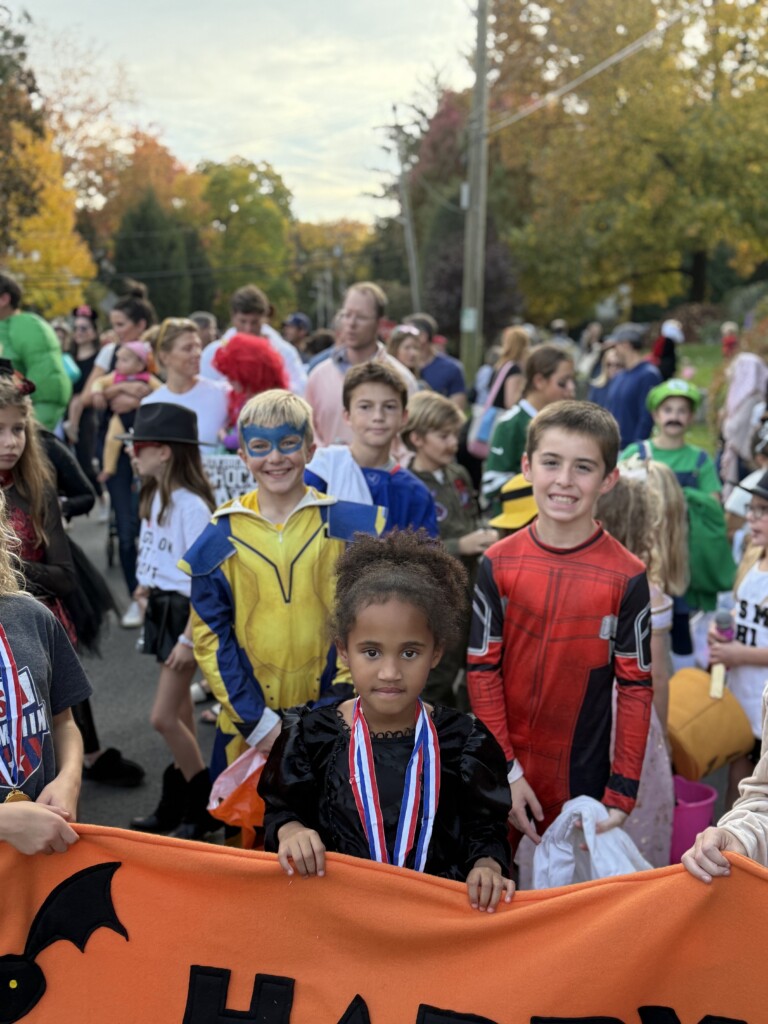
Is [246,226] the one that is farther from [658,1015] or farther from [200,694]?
[658,1015]

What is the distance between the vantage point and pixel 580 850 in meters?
3.15

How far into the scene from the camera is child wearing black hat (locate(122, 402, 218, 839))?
462cm

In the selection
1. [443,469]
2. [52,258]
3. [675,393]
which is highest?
[52,258]

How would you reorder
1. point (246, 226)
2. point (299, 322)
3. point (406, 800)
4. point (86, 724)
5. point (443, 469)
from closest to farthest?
point (406, 800) < point (86, 724) < point (443, 469) < point (299, 322) < point (246, 226)

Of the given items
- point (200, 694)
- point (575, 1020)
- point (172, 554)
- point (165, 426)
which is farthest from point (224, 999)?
point (200, 694)

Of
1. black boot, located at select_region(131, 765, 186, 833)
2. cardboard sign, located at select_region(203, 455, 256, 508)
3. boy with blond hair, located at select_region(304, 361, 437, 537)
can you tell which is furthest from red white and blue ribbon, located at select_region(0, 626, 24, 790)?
cardboard sign, located at select_region(203, 455, 256, 508)

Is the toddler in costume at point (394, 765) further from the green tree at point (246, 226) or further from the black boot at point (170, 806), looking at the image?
the green tree at point (246, 226)

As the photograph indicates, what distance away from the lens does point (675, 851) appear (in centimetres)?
418

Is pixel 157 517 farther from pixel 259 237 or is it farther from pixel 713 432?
pixel 259 237

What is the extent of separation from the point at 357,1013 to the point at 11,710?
3.61 feet

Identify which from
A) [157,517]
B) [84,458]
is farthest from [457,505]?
[84,458]

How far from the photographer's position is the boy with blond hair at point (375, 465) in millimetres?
4242

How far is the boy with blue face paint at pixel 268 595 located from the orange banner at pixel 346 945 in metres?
1.01

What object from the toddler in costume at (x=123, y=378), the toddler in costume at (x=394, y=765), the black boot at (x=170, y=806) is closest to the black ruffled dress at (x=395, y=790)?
the toddler in costume at (x=394, y=765)
